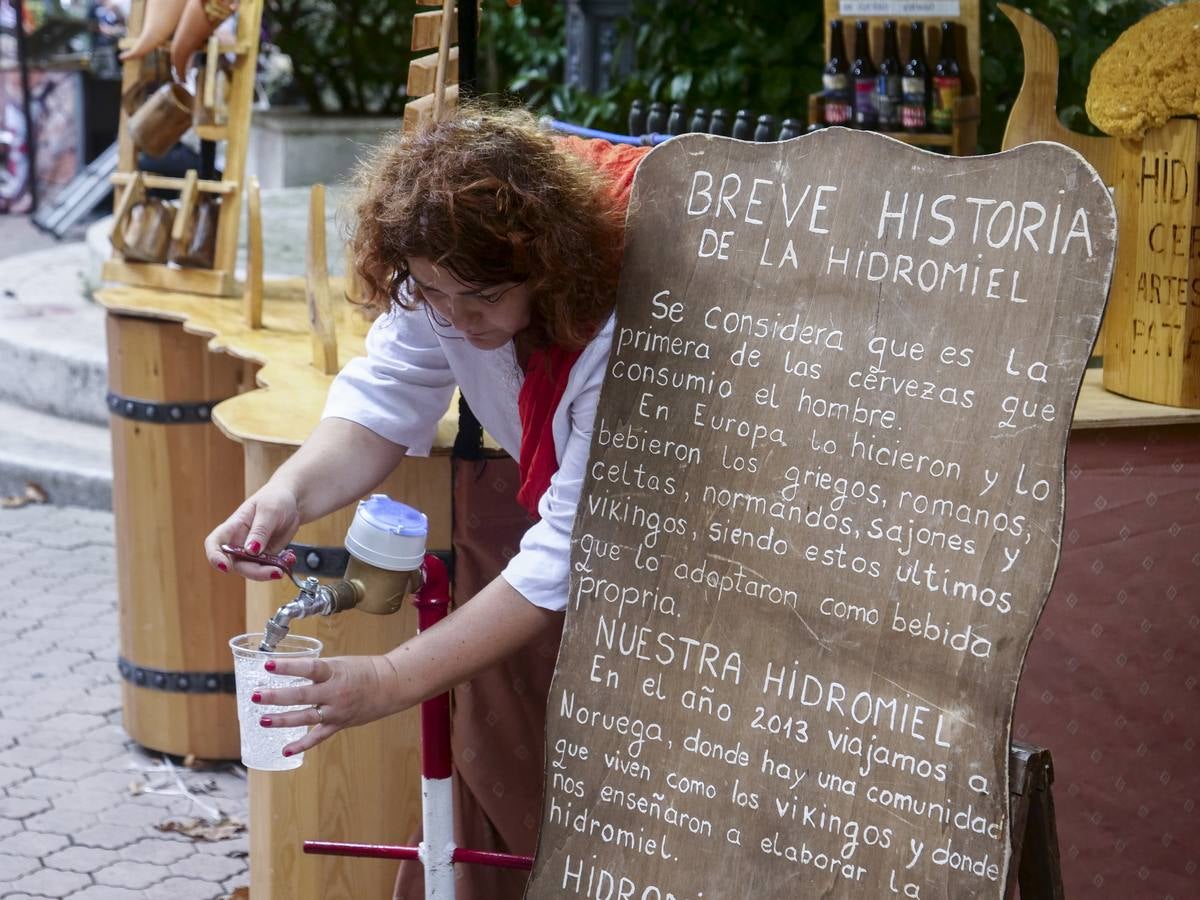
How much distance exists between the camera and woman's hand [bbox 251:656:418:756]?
173 cm

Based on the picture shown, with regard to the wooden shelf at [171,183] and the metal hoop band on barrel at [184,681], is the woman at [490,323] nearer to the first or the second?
the metal hoop band on barrel at [184,681]

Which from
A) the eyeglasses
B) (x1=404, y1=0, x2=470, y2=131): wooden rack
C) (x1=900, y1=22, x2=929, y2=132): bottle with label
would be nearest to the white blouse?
the eyeglasses

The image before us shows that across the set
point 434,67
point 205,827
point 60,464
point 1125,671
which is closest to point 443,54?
point 434,67

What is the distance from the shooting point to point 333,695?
1.77 meters

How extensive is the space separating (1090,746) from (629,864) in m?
1.12

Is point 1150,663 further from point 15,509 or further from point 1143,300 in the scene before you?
point 15,509

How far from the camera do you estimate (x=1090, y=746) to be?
2650mm

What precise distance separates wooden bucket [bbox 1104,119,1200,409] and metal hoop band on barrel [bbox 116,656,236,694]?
7.25ft

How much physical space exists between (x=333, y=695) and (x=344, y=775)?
92 centimetres

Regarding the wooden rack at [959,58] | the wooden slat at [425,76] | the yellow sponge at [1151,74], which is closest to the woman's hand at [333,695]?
the wooden slat at [425,76]

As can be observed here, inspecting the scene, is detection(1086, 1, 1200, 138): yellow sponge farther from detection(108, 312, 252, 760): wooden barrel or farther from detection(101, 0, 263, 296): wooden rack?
detection(101, 0, 263, 296): wooden rack

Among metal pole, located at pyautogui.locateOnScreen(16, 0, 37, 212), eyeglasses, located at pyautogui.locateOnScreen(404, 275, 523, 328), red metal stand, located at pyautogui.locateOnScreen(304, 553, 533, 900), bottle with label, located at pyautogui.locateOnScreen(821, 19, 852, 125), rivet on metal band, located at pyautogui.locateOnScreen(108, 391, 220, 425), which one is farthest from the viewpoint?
metal pole, located at pyautogui.locateOnScreen(16, 0, 37, 212)

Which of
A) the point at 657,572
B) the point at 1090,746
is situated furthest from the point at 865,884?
the point at 1090,746

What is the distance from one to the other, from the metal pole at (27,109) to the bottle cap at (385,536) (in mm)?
9691
